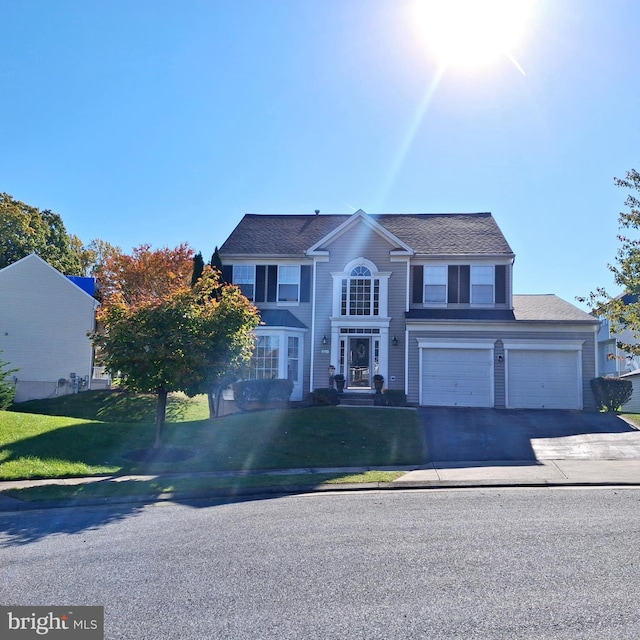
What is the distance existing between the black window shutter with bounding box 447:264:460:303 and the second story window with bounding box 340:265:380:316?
116 inches

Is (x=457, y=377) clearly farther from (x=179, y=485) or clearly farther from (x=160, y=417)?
(x=179, y=485)

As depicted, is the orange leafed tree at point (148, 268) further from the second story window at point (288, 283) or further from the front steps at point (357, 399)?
the front steps at point (357, 399)

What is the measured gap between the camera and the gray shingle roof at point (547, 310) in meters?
22.7

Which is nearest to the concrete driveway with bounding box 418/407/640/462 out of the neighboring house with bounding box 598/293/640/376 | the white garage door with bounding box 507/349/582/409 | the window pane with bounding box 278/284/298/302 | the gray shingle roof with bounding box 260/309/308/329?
the white garage door with bounding box 507/349/582/409

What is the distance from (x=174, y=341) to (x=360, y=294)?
11775mm

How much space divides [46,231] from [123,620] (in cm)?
4417

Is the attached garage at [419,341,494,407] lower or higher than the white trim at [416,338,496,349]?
lower

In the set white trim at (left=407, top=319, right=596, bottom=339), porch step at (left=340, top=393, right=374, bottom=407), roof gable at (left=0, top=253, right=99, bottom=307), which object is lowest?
porch step at (left=340, top=393, right=374, bottom=407)

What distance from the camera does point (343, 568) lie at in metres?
6.09

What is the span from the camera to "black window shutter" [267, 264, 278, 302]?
2516cm

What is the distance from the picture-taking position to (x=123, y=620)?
4867 mm

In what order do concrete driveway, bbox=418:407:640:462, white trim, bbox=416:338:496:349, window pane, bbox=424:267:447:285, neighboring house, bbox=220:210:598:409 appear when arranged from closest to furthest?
1. concrete driveway, bbox=418:407:640:462
2. neighboring house, bbox=220:210:598:409
3. white trim, bbox=416:338:496:349
4. window pane, bbox=424:267:447:285

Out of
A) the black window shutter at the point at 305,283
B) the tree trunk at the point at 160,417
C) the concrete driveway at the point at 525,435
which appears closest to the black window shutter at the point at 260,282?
the black window shutter at the point at 305,283

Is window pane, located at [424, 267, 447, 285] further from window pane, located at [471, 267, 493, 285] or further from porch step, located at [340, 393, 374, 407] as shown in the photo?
porch step, located at [340, 393, 374, 407]
